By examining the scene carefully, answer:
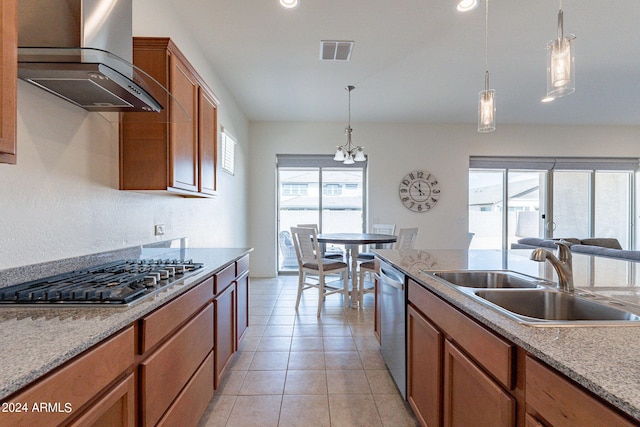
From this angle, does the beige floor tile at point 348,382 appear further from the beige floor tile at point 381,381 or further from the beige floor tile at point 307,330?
the beige floor tile at point 307,330

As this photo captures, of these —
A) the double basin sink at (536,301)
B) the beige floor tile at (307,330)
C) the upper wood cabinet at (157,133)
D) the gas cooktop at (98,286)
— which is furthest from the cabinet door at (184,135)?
the beige floor tile at (307,330)

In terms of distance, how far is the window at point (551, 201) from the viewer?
18.1 feet

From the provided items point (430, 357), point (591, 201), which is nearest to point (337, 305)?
point (430, 357)

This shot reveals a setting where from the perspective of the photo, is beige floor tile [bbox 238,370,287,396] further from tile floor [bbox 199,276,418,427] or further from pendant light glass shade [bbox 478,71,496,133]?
pendant light glass shade [bbox 478,71,496,133]

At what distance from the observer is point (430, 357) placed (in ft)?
4.43

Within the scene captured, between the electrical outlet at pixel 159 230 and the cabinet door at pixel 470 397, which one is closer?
the cabinet door at pixel 470 397

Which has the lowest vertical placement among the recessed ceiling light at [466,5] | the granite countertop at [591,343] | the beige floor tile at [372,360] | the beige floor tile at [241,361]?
the beige floor tile at [241,361]

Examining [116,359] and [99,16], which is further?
[99,16]

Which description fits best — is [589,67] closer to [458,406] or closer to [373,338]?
[373,338]

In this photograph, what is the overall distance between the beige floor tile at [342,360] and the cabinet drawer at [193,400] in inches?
37.7

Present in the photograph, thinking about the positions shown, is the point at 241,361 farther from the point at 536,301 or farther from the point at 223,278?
the point at 536,301

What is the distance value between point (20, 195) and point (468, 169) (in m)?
5.79

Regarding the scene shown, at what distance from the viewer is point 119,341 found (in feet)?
2.85

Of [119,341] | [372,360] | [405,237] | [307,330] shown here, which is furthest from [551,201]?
[119,341]
